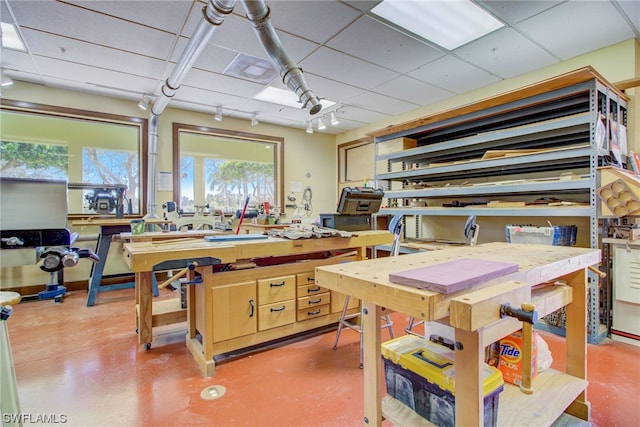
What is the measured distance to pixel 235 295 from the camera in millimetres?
2236

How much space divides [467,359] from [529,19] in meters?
3.11

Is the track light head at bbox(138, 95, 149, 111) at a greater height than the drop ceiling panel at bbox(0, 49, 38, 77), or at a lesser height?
lesser

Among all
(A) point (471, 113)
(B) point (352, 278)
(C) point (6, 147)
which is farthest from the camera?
(C) point (6, 147)

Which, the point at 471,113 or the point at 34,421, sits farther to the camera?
the point at 471,113

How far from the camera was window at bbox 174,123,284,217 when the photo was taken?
5.22m

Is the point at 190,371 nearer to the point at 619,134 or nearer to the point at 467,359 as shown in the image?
the point at 467,359

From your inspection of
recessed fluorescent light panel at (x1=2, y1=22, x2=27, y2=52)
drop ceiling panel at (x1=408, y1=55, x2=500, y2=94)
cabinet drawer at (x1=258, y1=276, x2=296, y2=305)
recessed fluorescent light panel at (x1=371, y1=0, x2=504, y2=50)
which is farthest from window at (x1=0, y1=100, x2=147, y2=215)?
drop ceiling panel at (x1=408, y1=55, x2=500, y2=94)

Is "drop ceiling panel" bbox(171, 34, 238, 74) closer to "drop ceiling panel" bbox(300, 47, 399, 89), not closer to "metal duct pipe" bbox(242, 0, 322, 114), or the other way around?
"drop ceiling panel" bbox(300, 47, 399, 89)

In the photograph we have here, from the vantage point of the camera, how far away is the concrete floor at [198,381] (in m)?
1.70

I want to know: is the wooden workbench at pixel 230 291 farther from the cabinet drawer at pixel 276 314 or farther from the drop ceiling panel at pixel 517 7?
the drop ceiling panel at pixel 517 7

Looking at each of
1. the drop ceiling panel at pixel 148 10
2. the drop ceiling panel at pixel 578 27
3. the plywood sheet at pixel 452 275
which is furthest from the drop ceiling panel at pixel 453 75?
the plywood sheet at pixel 452 275

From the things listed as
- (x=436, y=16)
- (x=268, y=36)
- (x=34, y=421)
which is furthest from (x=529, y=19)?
(x=34, y=421)

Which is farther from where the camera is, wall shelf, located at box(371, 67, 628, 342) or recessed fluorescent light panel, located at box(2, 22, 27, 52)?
recessed fluorescent light panel, located at box(2, 22, 27, 52)

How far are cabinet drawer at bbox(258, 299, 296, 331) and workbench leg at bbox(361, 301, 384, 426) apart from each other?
128cm
